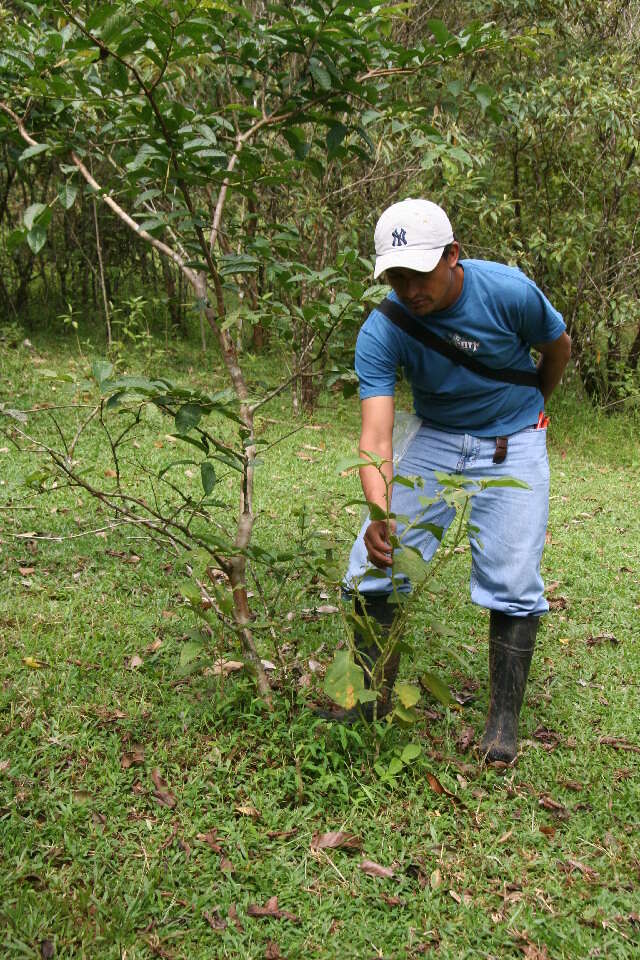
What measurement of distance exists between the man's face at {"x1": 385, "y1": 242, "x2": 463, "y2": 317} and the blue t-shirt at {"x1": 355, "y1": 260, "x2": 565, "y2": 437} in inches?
1.9

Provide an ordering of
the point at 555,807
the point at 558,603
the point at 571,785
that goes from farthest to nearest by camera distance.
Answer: the point at 558,603 → the point at 571,785 → the point at 555,807

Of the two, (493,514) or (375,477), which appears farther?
(493,514)

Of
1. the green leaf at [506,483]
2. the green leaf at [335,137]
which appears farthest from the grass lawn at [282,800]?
the green leaf at [335,137]

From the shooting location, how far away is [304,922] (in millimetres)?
2137

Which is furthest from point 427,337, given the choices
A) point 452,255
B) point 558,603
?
point 558,603

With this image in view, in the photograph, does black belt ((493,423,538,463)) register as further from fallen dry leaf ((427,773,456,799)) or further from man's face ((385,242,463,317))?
fallen dry leaf ((427,773,456,799))

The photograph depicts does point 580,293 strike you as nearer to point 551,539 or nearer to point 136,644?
point 551,539

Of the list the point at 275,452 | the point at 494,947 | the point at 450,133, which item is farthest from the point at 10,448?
the point at 494,947

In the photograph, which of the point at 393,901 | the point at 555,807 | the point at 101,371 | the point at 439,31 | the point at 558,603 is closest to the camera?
the point at 101,371

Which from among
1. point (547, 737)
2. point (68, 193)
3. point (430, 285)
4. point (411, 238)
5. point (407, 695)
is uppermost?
point (68, 193)

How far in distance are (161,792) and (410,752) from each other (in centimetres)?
78

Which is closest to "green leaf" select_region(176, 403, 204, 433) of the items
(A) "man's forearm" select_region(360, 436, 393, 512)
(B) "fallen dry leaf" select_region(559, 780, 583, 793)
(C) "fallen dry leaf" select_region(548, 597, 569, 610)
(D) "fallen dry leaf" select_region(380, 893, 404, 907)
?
(A) "man's forearm" select_region(360, 436, 393, 512)

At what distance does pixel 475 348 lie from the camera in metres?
2.71

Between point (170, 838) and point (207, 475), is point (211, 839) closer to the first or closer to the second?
point (170, 838)
